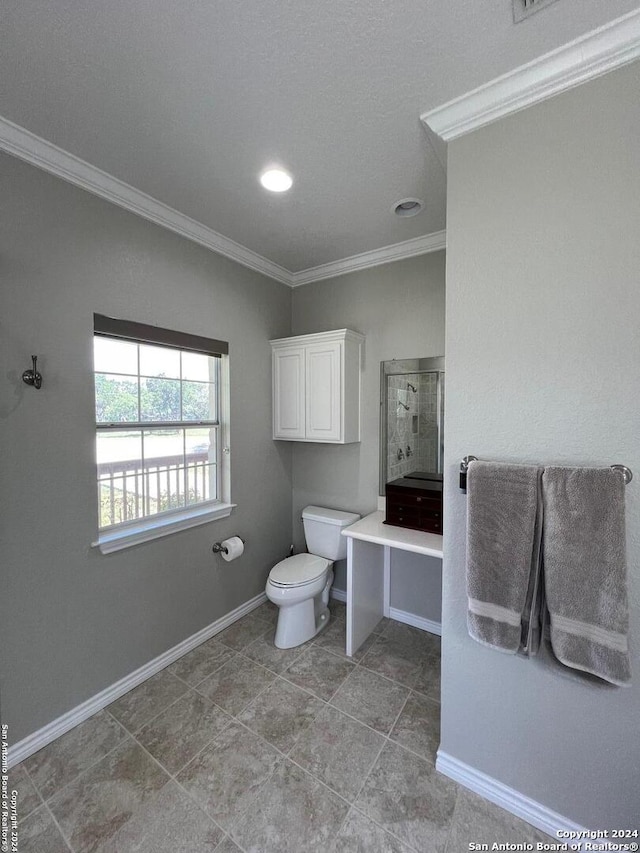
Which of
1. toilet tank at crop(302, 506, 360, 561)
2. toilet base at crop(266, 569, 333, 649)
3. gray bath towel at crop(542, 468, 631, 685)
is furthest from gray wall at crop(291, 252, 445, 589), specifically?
gray bath towel at crop(542, 468, 631, 685)

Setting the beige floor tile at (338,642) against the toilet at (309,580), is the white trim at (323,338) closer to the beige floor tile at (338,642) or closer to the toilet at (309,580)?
the toilet at (309,580)

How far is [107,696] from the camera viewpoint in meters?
1.75

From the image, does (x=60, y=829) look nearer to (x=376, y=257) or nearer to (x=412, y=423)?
(x=412, y=423)

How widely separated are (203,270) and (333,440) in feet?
4.51

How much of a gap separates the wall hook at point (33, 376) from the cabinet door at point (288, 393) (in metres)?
1.49

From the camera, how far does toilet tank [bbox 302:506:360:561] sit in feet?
8.05

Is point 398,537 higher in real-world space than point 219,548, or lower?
higher

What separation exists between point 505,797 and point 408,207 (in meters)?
2.64

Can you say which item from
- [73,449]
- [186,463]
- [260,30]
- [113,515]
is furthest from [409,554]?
[260,30]

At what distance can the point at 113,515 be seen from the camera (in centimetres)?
185

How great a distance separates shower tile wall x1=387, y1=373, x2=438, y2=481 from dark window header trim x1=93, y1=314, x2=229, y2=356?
47.4 inches

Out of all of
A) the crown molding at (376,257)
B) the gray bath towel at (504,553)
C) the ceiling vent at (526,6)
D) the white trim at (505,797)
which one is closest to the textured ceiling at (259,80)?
the ceiling vent at (526,6)

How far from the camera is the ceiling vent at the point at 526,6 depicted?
95cm

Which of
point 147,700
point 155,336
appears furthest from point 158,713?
point 155,336
